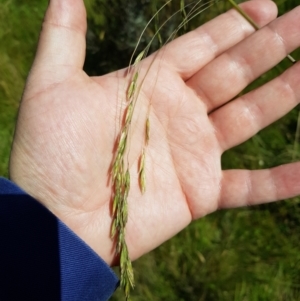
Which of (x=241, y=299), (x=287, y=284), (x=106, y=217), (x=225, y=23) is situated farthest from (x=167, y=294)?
(x=225, y=23)

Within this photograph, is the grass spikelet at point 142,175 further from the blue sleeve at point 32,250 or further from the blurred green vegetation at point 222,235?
the blurred green vegetation at point 222,235

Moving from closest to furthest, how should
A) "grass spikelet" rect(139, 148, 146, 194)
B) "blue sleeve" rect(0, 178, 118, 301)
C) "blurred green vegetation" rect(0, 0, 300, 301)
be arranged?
"blue sleeve" rect(0, 178, 118, 301) < "grass spikelet" rect(139, 148, 146, 194) < "blurred green vegetation" rect(0, 0, 300, 301)

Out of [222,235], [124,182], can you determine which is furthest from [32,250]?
[222,235]

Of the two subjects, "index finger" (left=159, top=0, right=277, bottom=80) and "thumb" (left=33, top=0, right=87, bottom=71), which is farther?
"index finger" (left=159, top=0, right=277, bottom=80)

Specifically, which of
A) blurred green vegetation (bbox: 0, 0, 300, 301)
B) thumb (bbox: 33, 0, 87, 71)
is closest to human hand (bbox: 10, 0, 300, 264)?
thumb (bbox: 33, 0, 87, 71)

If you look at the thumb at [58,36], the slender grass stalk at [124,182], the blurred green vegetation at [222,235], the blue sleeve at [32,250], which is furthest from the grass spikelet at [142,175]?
the blurred green vegetation at [222,235]

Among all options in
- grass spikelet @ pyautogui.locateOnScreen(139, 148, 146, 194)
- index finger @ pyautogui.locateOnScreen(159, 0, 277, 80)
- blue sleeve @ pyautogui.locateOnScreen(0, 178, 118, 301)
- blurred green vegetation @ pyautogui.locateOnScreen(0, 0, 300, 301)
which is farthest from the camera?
blurred green vegetation @ pyautogui.locateOnScreen(0, 0, 300, 301)

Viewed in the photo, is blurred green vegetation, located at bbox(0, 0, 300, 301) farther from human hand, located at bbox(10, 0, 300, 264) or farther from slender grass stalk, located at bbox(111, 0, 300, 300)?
slender grass stalk, located at bbox(111, 0, 300, 300)
